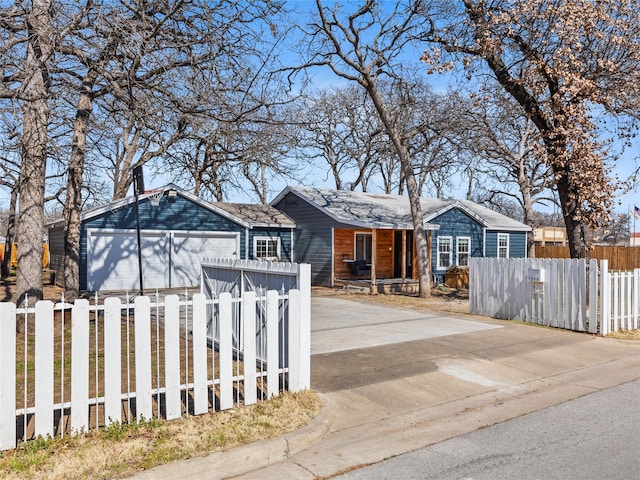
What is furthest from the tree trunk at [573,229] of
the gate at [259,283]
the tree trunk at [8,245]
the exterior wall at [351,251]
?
the tree trunk at [8,245]

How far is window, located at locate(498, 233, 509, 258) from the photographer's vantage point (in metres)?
26.7

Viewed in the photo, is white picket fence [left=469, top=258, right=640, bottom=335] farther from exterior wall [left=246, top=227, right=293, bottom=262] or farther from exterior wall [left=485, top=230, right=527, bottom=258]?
exterior wall [left=485, top=230, right=527, bottom=258]

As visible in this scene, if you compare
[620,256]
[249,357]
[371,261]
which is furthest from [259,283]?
[620,256]

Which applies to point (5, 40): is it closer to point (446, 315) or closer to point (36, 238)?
point (36, 238)

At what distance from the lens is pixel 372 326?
37.0ft

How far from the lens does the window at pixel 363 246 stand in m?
23.4

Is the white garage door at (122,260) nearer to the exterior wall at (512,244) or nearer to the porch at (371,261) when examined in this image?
the porch at (371,261)

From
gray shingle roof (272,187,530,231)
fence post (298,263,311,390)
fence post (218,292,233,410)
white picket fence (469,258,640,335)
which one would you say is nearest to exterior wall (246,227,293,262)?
gray shingle roof (272,187,530,231)

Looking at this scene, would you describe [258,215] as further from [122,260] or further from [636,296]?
[636,296]

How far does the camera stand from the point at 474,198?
56531mm

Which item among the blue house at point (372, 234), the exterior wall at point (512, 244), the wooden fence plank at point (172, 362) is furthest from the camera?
the exterior wall at point (512, 244)

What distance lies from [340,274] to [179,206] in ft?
23.7

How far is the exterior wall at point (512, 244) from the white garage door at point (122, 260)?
1537 centimetres

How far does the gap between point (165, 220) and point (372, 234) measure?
26.0ft
